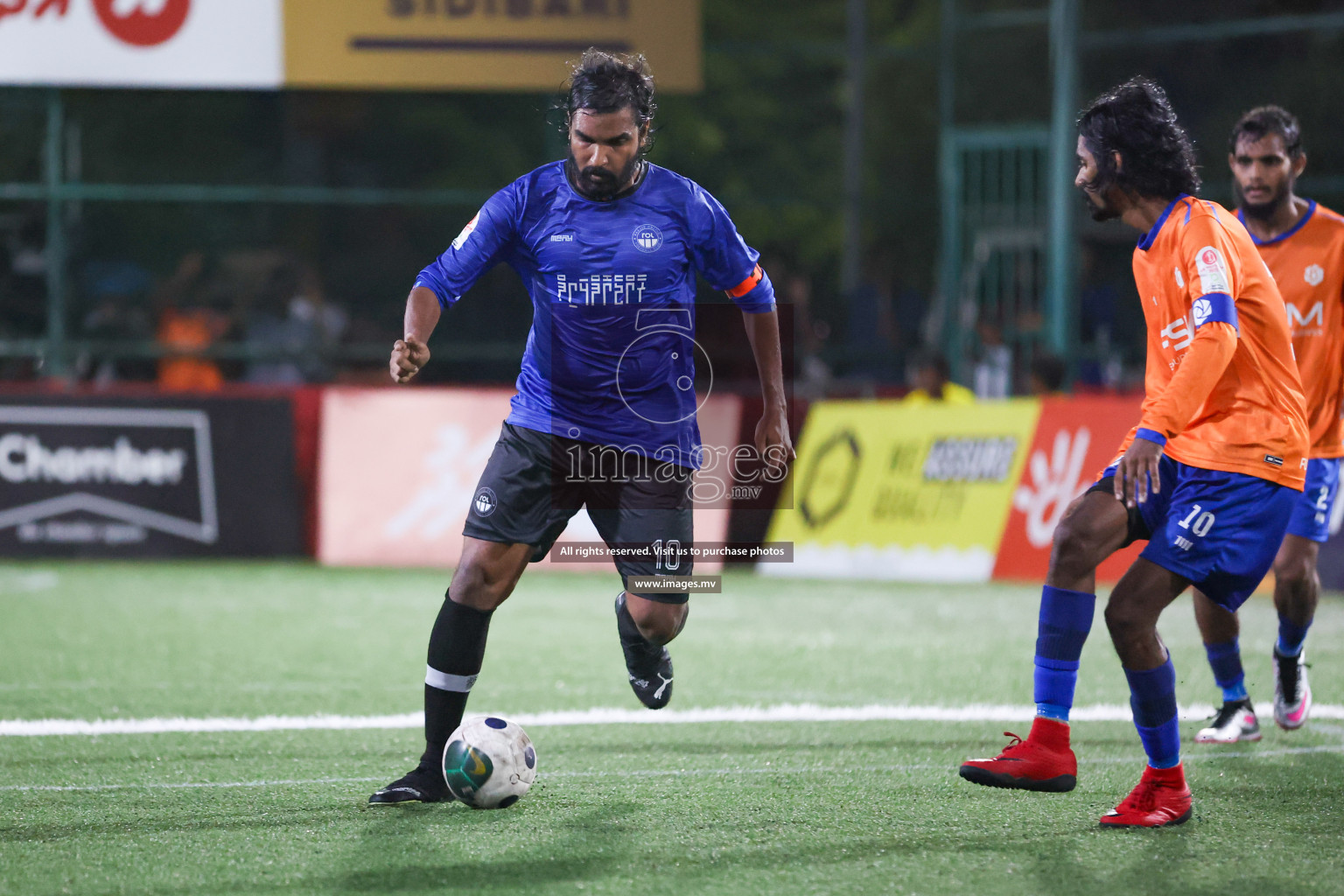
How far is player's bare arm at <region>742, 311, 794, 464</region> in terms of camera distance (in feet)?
19.0

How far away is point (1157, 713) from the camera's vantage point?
4973 mm

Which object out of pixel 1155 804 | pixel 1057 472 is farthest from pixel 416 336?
pixel 1057 472

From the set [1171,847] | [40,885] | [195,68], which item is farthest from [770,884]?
[195,68]

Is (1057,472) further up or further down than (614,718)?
further up

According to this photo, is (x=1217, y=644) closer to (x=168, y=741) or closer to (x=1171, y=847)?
(x=1171, y=847)

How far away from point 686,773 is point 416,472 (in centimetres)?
767

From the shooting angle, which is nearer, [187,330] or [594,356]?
[594,356]

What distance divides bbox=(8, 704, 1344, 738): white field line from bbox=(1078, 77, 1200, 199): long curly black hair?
8.62ft

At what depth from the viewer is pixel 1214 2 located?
24047 mm

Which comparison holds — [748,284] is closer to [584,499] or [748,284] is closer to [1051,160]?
[584,499]

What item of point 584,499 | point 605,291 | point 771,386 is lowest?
point 584,499

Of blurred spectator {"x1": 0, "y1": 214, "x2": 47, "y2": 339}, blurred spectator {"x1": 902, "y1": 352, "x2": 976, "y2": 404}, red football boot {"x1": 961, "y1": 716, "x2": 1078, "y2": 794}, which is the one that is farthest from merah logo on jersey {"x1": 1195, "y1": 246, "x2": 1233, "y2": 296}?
blurred spectator {"x1": 0, "y1": 214, "x2": 47, "y2": 339}

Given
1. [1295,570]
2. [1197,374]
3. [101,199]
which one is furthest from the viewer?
[101,199]

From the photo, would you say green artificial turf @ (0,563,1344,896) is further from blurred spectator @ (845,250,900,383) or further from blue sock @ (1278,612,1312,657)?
blurred spectator @ (845,250,900,383)
